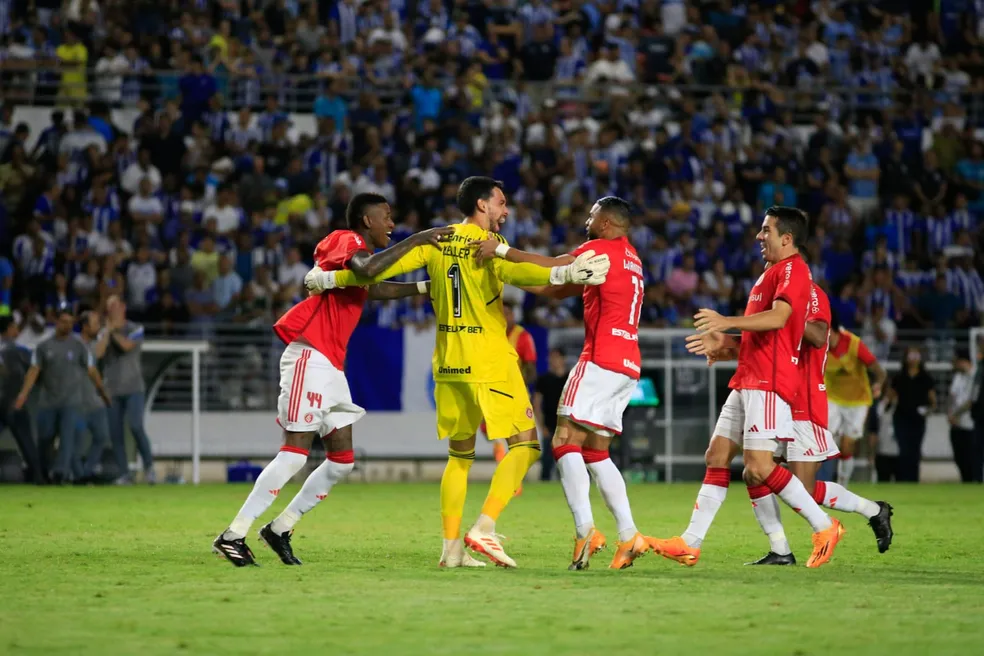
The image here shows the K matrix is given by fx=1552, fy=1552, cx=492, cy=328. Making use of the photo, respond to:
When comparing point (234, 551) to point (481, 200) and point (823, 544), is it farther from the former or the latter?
point (823, 544)

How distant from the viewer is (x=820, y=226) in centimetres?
2755

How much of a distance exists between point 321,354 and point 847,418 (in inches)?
460

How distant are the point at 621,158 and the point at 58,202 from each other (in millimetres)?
9754

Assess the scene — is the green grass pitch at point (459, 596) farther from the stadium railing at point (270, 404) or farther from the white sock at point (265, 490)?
the stadium railing at point (270, 404)

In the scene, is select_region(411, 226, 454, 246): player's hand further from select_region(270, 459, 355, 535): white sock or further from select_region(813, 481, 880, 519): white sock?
select_region(813, 481, 880, 519): white sock

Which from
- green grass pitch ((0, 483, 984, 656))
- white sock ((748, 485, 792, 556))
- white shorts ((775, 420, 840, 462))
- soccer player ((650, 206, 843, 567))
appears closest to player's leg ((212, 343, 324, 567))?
green grass pitch ((0, 483, 984, 656))

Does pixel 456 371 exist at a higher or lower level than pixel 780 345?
lower

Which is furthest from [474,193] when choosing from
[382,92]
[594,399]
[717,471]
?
[382,92]

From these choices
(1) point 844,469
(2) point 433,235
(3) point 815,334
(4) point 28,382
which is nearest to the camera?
(2) point 433,235

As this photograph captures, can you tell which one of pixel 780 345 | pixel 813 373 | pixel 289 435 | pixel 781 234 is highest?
pixel 781 234

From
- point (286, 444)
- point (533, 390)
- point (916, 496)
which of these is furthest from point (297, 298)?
point (286, 444)

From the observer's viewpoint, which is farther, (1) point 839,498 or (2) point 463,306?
(1) point 839,498

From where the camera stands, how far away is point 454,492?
10.1 metres

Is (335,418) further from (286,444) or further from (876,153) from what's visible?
(876,153)
